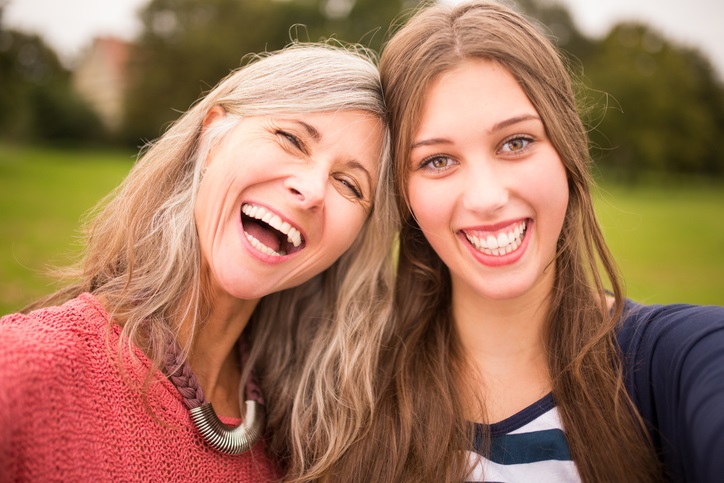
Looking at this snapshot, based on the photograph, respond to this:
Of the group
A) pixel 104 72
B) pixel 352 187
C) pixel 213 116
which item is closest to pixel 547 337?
pixel 352 187

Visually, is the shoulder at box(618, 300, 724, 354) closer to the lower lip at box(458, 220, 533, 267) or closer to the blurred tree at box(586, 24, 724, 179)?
the lower lip at box(458, 220, 533, 267)

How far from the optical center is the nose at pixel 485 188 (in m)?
2.39

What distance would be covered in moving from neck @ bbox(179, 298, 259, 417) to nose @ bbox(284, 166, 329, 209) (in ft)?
2.35

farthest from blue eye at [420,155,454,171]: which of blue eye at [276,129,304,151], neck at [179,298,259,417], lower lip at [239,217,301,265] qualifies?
neck at [179,298,259,417]

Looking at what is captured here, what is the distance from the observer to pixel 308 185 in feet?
8.39

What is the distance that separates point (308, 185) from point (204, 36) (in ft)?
135

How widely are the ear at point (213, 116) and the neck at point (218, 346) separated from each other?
911 mm

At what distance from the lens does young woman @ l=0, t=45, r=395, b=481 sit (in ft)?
7.33

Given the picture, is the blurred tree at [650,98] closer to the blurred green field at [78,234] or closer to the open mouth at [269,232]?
the blurred green field at [78,234]

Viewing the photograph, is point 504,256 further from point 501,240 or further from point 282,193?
point 282,193

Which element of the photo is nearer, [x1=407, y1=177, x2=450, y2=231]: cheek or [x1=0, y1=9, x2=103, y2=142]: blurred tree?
[x1=407, y1=177, x2=450, y2=231]: cheek

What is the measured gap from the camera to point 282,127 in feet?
8.64

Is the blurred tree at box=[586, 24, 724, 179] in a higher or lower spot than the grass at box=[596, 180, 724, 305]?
higher

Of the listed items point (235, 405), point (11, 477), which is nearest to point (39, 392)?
point (11, 477)
